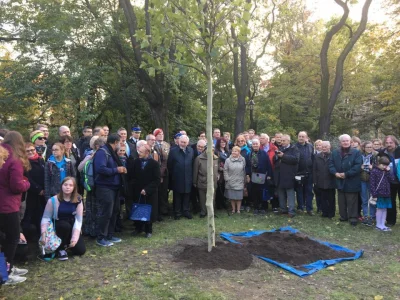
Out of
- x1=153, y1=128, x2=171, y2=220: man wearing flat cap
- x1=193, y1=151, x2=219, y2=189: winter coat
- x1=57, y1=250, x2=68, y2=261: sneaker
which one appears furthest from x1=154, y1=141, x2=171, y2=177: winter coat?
x1=57, y1=250, x2=68, y2=261: sneaker

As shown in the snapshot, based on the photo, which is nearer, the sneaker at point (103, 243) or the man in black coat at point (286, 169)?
the sneaker at point (103, 243)

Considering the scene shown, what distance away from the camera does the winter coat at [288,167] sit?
7.79 meters

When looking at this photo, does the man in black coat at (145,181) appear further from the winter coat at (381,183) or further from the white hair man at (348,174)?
the winter coat at (381,183)

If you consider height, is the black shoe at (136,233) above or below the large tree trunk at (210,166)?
below

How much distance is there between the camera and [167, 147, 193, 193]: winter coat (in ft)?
25.1

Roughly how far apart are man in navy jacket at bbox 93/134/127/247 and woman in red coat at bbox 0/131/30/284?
145 cm

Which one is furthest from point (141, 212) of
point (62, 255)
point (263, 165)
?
point (263, 165)

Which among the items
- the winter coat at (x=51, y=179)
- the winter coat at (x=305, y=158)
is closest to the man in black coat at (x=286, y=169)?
the winter coat at (x=305, y=158)

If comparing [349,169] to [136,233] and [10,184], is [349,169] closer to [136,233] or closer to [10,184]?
[136,233]

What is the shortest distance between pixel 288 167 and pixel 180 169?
254cm

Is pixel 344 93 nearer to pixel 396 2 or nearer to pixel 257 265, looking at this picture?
pixel 396 2

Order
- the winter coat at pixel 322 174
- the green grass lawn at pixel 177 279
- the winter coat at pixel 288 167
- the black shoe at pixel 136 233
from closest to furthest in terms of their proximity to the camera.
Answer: the green grass lawn at pixel 177 279
the black shoe at pixel 136 233
the winter coat at pixel 322 174
the winter coat at pixel 288 167

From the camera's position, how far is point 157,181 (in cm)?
637

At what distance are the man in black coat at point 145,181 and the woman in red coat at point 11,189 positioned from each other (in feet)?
7.68
